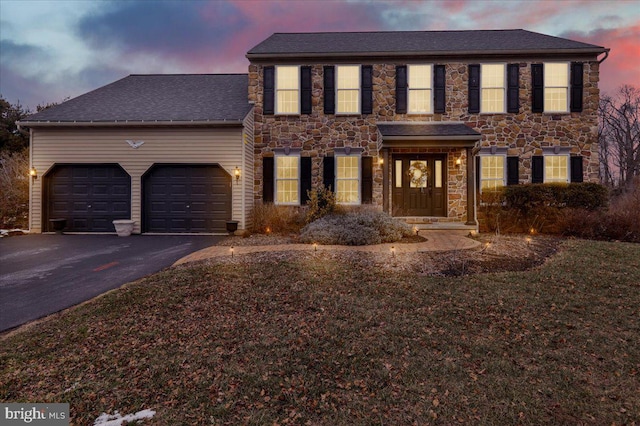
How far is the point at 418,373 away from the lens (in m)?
2.59

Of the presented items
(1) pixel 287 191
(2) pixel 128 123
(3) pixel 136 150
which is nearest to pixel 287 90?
(1) pixel 287 191

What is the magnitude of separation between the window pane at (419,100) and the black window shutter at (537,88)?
3.66 meters

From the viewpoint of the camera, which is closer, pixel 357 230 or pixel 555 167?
pixel 357 230

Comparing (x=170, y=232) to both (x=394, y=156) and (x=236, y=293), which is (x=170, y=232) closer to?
(x=236, y=293)

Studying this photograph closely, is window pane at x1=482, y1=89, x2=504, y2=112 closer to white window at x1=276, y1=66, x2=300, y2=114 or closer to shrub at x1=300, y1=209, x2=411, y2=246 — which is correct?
shrub at x1=300, y1=209, x2=411, y2=246

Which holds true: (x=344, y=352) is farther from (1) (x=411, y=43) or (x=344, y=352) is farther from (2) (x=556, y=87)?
(2) (x=556, y=87)

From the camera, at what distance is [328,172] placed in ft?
37.4

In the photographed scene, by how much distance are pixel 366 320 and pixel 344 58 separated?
410 inches

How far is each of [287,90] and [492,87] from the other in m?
7.55

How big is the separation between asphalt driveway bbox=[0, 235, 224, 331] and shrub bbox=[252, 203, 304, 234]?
4.77 ft

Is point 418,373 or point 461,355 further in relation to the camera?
point 461,355

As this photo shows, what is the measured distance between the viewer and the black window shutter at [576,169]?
36.1 feet

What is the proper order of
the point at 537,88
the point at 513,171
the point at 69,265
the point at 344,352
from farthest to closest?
the point at 513,171 < the point at 537,88 < the point at 69,265 < the point at 344,352

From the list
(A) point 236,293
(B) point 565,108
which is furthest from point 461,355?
(B) point 565,108
